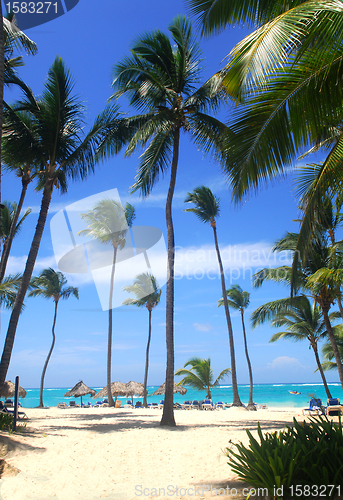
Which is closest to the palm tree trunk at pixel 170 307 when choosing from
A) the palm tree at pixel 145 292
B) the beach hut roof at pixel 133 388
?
the palm tree at pixel 145 292

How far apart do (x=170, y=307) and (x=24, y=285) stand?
14.6 feet

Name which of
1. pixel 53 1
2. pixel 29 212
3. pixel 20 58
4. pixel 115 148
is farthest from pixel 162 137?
pixel 29 212

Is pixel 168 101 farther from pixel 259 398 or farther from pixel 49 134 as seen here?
pixel 259 398

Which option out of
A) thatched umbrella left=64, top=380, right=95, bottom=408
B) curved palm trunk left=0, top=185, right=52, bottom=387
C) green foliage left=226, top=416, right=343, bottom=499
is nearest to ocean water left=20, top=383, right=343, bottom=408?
thatched umbrella left=64, top=380, right=95, bottom=408

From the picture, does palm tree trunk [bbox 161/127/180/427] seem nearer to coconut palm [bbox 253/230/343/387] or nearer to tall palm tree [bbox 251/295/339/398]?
coconut palm [bbox 253/230/343/387]

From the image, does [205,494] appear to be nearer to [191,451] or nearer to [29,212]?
[191,451]

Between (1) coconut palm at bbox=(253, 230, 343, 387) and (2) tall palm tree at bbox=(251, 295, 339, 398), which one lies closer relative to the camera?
(1) coconut palm at bbox=(253, 230, 343, 387)

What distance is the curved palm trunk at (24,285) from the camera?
8.61 metres

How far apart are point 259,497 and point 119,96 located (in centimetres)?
1142

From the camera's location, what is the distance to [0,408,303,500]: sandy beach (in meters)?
4.29

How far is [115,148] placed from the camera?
11.7 meters

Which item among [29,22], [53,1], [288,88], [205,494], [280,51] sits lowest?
[205,494]

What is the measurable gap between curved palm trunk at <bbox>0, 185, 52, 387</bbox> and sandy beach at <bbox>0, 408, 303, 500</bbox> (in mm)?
1849

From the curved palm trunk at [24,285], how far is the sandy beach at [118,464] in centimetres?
185
